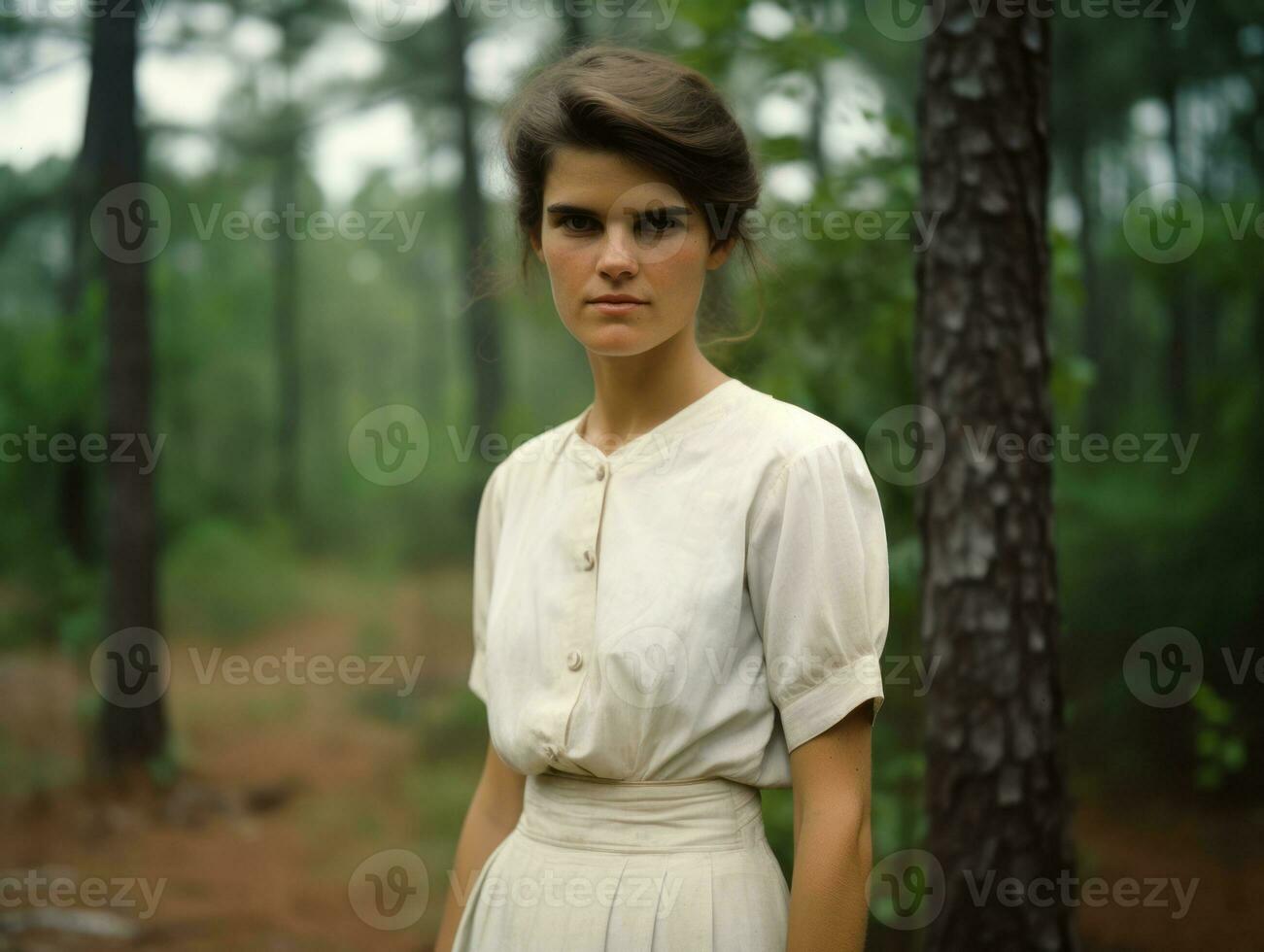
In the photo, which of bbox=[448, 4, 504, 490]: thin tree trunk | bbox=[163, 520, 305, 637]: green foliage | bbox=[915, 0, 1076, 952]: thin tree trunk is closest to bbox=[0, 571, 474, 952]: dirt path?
bbox=[163, 520, 305, 637]: green foliage

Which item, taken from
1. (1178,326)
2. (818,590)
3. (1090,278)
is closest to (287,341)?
(1090,278)

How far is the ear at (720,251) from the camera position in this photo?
5.25 ft

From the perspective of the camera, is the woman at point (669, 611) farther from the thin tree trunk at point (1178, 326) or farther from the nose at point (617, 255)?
the thin tree trunk at point (1178, 326)

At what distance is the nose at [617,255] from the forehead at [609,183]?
0.13ft

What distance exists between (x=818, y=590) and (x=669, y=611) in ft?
0.62

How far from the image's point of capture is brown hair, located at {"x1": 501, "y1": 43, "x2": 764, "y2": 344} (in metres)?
1.47

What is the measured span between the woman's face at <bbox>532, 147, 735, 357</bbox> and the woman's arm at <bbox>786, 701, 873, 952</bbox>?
574 millimetres

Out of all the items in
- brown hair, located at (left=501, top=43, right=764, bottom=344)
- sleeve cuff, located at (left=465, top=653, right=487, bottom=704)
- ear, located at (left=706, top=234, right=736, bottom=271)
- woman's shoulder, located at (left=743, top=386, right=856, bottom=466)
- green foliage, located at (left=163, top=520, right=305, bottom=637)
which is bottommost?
green foliage, located at (left=163, top=520, right=305, bottom=637)

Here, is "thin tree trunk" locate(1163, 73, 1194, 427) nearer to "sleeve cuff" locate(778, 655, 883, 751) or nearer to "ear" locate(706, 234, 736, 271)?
"ear" locate(706, 234, 736, 271)

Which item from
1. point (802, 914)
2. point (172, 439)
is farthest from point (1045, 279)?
point (172, 439)

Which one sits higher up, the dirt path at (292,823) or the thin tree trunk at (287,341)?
the thin tree trunk at (287,341)

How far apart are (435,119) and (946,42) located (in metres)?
6.55

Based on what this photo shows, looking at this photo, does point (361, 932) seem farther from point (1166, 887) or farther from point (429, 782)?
point (1166, 887)

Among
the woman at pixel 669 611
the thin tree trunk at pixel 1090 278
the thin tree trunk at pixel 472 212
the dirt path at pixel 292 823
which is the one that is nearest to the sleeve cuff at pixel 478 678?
the woman at pixel 669 611
